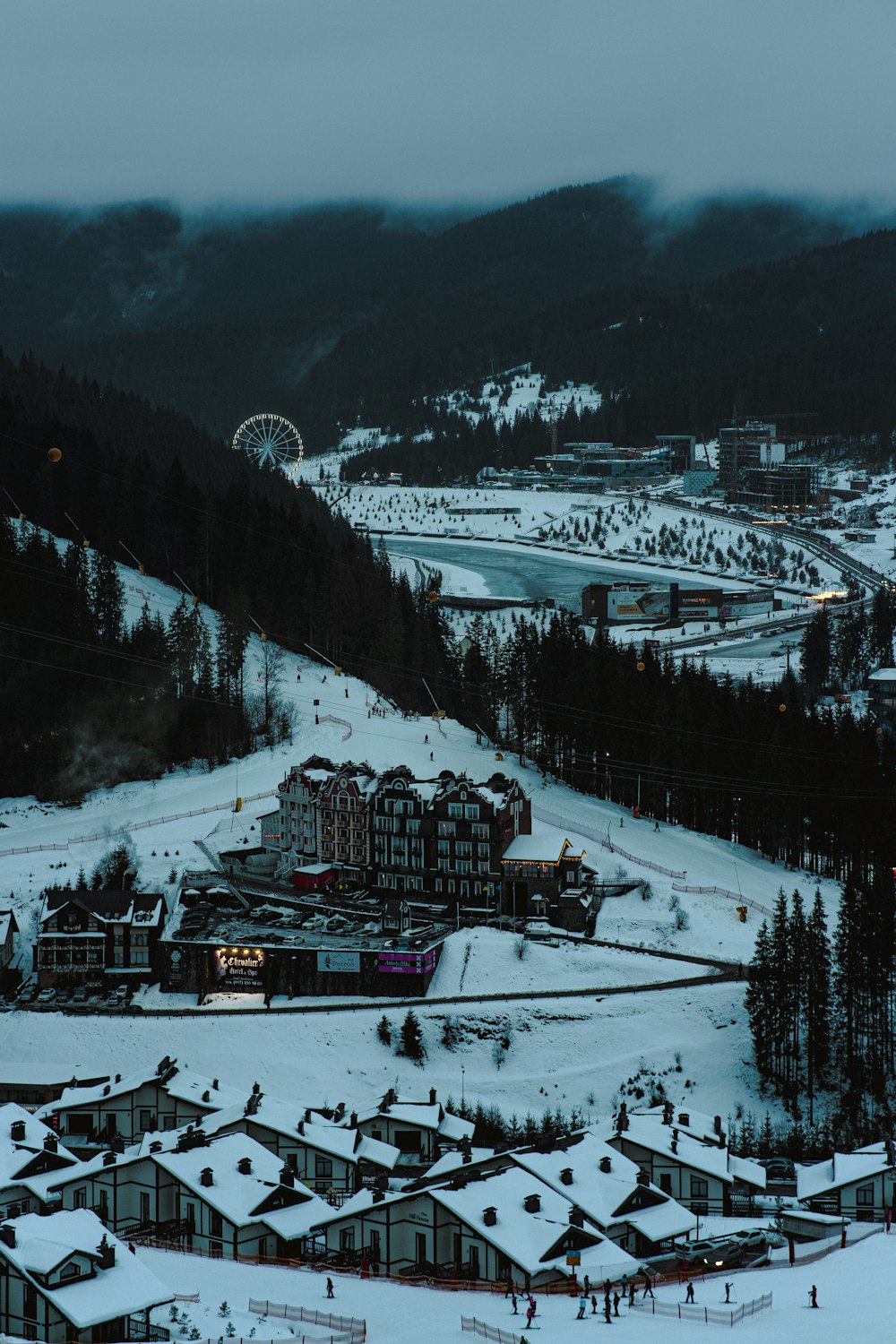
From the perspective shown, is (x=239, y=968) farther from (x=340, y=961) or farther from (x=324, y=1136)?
(x=324, y=1136)

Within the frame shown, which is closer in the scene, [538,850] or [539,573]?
[538,850]

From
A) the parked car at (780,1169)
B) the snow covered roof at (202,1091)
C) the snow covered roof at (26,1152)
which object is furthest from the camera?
the snow covered roof at (202,1091)

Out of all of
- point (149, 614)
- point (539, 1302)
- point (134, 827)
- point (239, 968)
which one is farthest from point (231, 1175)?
point (149, 614)

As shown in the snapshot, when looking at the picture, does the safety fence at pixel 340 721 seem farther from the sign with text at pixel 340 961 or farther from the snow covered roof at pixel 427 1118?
the snow covered roof at pixel 427 1118

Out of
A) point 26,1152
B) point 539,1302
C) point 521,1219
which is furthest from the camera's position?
point 26,1152

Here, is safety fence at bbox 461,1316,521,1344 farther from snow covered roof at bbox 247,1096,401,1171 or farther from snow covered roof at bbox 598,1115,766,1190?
snow covered roof at bbox 247,1096,401,1171

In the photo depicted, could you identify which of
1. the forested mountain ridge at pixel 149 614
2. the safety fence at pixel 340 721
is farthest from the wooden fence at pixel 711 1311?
the forested mountain ridge at pixel 149 614

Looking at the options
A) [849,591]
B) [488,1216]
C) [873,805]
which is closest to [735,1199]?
[488,1216]
